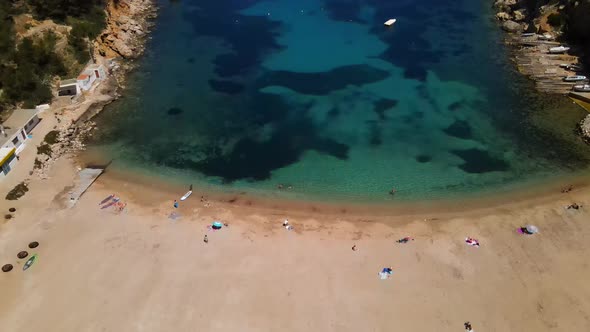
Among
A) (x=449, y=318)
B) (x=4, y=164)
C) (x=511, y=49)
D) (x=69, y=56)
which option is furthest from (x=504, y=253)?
(x=69, y=56)

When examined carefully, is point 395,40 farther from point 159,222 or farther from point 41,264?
point 41,264

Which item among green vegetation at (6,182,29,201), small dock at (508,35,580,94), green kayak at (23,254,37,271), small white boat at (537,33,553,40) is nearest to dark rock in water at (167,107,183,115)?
green vegetation at (6,182,29,201)

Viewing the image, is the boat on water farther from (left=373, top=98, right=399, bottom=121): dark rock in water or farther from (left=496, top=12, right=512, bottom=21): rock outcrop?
(left=373, top=98, right=399, bottom=121): dark rock in water

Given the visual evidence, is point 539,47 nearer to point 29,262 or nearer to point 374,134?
point 374,134

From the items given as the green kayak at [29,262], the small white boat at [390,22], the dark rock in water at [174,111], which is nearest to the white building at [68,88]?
the dark rock in water at [174,111]

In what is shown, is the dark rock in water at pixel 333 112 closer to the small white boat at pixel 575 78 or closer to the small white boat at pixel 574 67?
the small white boat at pixel 575 78

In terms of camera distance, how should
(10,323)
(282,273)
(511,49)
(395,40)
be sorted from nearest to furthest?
(10,323) < (282,273) < (511,49) < (395,40)
